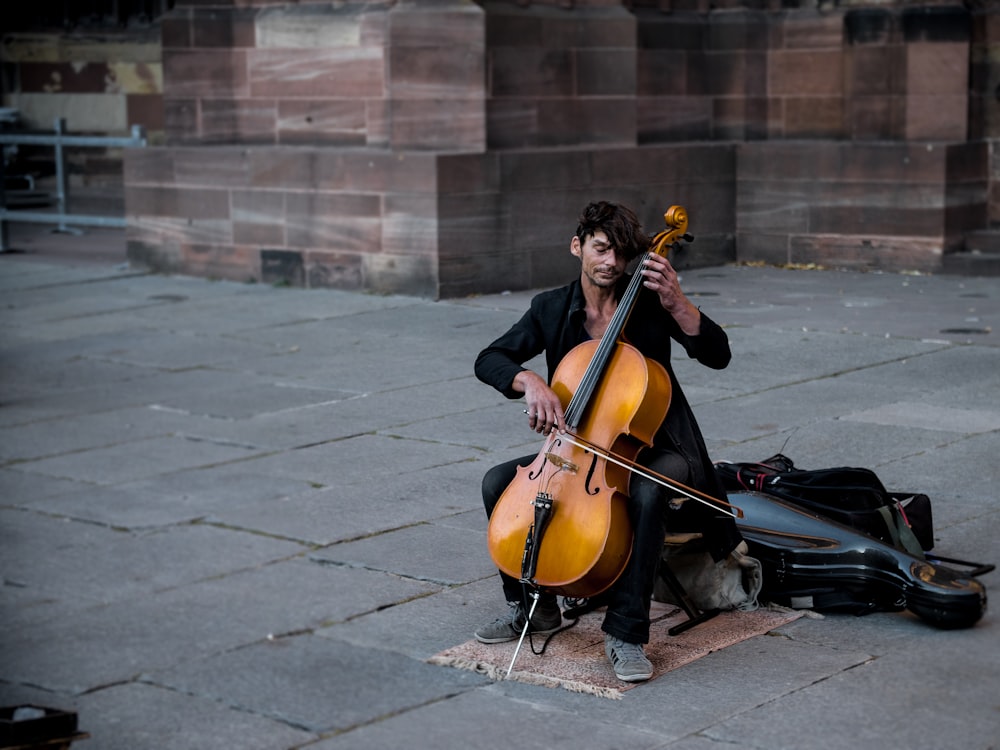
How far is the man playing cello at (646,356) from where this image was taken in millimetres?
4535

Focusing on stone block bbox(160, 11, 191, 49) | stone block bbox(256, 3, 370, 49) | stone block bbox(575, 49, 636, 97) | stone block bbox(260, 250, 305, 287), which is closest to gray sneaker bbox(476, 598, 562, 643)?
stone block bbox(260, 250, 305, 287)

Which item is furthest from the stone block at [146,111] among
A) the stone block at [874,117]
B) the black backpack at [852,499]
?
the black backpack at [852,499]

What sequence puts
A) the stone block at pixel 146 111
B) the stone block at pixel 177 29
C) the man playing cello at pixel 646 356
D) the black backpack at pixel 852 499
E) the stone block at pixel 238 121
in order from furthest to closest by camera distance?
the stone block at pixel 146 111, the stone block at pixel 177 29, the stone block at pixel 238 121, the black backpack at pixel 852 499, the man playing cello at pixel 646 356

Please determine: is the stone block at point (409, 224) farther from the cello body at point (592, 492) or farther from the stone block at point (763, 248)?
the cello body at point (592, 492)

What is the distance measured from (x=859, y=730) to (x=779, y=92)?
35.9 ft

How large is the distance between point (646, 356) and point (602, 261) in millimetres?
313

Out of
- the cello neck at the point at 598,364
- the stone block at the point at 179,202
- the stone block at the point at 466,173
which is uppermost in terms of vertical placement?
the stone block at the point at 466,173

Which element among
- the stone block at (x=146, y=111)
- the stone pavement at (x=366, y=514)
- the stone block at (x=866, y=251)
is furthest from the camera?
the stone block at (x=146, y=111)

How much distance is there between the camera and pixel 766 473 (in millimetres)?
5555

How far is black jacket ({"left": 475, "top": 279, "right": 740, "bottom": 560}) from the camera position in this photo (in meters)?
4.77

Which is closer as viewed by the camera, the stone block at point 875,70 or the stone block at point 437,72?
the stone block at point 437,72

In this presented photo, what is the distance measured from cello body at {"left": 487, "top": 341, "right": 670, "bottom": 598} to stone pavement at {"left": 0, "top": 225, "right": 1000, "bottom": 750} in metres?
0.34

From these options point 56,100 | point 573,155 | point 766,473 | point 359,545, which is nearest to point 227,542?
point 359,545

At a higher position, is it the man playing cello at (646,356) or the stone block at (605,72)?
the stone block at (605,72)
